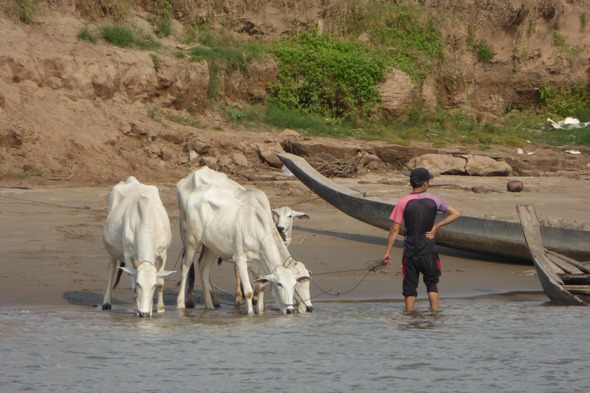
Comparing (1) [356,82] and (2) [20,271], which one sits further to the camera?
(1) [356,82]

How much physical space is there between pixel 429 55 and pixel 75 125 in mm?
11678

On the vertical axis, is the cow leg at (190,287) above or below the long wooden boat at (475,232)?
below

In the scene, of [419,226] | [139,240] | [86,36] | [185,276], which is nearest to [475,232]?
[419,226]

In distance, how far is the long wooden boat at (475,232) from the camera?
522 inches

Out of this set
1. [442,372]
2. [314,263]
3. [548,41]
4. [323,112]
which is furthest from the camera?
[548,41]

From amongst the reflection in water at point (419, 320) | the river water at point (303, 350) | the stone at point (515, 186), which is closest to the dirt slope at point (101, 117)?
the stone at point (515, 186)

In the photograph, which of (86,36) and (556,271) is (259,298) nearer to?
(556,271)

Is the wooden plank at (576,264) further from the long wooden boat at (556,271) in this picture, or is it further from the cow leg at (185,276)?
the cow leg at (185,276)

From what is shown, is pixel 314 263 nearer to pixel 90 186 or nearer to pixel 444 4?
pixel 90 186

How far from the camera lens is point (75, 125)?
64.2ft

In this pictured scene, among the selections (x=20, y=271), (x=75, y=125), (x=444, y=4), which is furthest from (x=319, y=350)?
(x=444, y=4)

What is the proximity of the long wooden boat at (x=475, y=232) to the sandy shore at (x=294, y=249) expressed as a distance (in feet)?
0.93

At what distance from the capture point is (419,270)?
10398mm

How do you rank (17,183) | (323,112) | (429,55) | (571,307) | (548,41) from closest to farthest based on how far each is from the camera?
(571,307) → (17,183) → (323,112) → (429,55) → (548,41)
